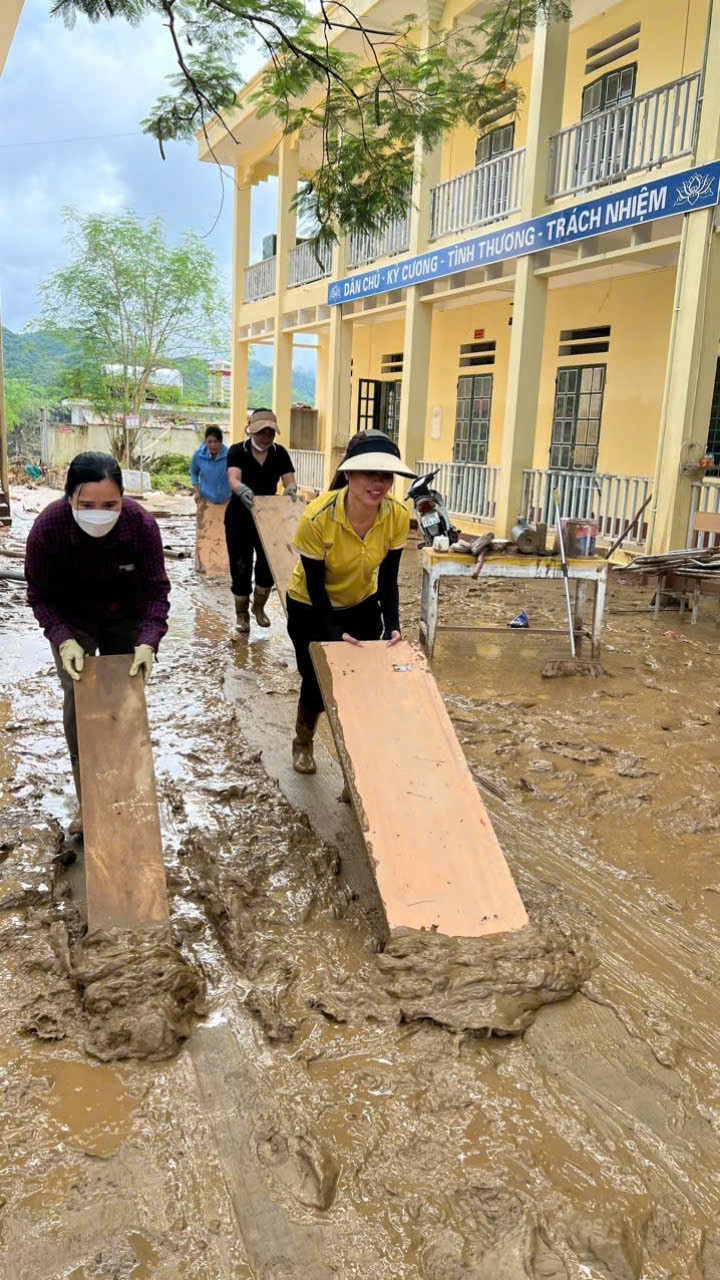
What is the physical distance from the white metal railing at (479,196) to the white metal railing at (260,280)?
633 cm

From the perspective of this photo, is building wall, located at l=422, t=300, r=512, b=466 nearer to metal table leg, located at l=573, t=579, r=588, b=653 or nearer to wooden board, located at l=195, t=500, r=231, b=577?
wooden board, located at l=195, t=500, r=231, b=577

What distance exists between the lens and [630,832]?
3.72 m

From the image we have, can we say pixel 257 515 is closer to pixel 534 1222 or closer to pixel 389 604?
pixel 389 604

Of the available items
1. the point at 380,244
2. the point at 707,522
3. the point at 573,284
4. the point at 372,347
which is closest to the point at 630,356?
the point at 573,284

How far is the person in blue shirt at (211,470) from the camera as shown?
28.3 ft

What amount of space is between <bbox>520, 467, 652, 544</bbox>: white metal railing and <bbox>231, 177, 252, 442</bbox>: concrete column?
36.3 ft

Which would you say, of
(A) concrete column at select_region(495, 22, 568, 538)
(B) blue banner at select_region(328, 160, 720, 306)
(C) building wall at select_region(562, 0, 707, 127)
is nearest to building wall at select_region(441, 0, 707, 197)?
(C) building wall at select_region(562, 0, 707, 127)

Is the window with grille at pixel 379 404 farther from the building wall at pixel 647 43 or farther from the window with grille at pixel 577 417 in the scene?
the building wall at pixel 647 43

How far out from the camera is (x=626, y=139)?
9.34 metres

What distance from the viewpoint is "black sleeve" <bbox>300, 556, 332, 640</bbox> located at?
3.68 metres

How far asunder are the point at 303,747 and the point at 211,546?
18.9ft

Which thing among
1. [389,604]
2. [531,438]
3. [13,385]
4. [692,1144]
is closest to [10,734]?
[389,604]

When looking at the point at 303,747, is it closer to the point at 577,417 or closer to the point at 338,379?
the point at 577,417

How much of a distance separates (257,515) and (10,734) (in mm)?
2373
